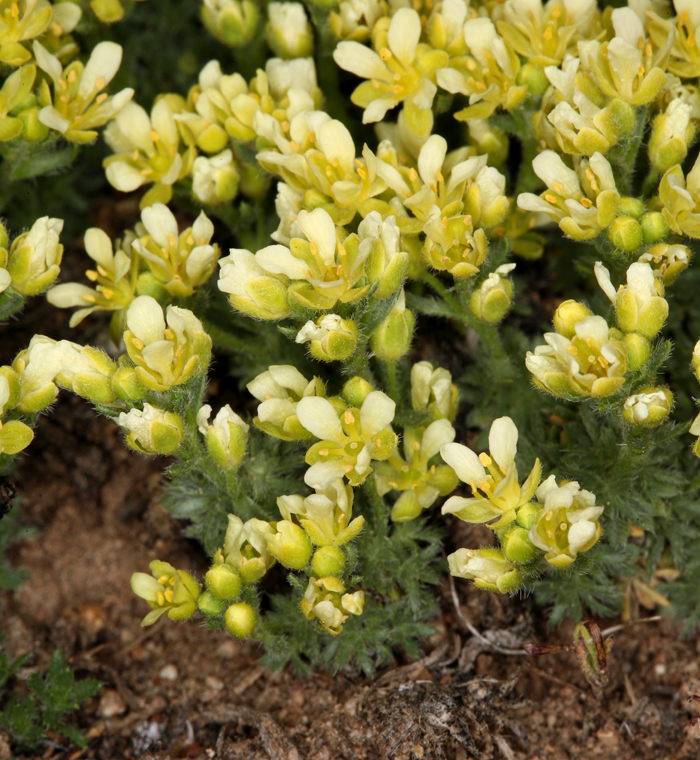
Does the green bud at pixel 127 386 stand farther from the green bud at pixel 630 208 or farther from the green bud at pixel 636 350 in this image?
the green bud at pixel 630 208

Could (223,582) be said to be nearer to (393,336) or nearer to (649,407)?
(393,336)

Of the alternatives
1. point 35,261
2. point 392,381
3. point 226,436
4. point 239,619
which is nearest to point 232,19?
point 35,261

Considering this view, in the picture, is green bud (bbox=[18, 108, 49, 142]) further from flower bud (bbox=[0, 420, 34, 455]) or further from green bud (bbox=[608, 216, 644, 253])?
green bud (bbox=[608, 216, 644, 253])

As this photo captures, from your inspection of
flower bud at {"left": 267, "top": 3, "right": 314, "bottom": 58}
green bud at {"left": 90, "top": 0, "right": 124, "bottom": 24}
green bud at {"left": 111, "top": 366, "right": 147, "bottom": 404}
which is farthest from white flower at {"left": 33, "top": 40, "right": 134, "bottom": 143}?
green bud at {"left": 111, "top": 366, "right": 147, "bottom": 404}

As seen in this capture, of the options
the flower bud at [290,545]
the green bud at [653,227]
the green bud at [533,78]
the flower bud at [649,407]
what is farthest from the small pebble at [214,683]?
the green bud at [533,78]

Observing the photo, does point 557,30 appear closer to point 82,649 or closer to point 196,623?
point 196,623

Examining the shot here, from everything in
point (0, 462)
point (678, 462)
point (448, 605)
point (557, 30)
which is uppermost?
point (557, 30)

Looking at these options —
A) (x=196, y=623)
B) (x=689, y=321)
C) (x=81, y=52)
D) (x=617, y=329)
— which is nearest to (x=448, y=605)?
(x=196, y=623)
